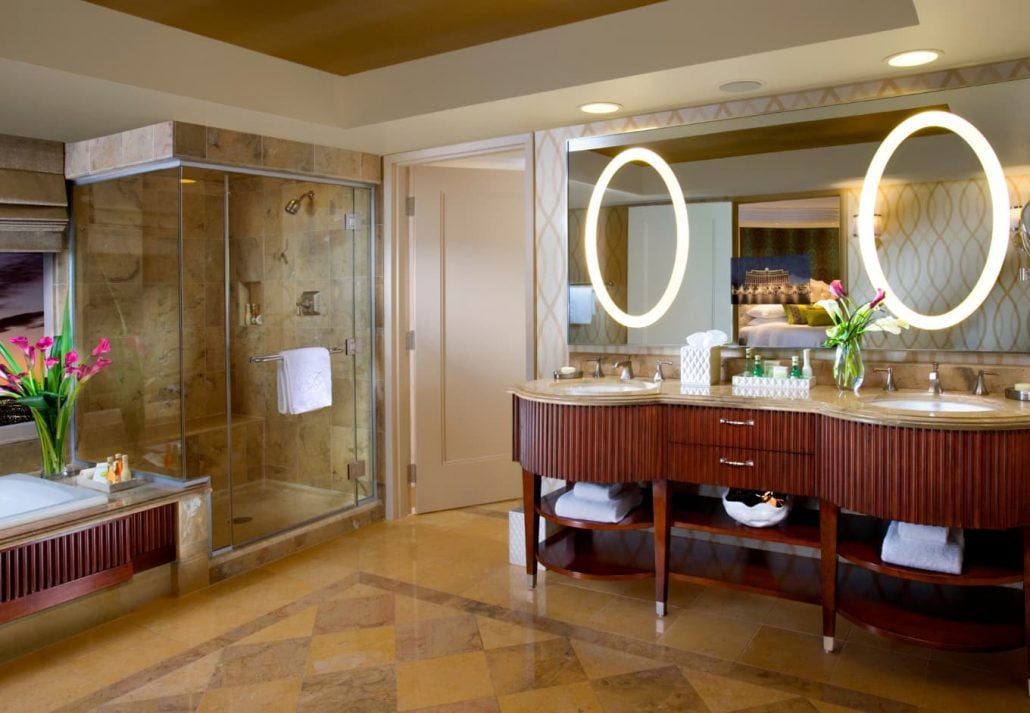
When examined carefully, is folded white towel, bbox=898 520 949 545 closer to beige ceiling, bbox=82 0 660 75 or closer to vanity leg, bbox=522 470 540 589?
vanity leg, bbox=522 470 540 589

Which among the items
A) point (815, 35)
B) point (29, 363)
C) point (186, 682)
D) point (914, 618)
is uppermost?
point (815, 35)

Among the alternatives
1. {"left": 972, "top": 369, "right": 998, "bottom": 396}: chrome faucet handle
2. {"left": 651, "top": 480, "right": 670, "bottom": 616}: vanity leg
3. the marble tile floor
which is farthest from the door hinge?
{"left": 972, "top": 369, "right": 998, "bottom": 396}: chrome faucet handle

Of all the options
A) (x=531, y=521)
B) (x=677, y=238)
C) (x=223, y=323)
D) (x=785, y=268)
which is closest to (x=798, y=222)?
(x=785, y=268)

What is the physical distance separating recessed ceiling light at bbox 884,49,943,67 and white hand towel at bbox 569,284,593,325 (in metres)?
1.42

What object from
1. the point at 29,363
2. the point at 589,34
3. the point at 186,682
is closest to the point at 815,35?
the point at 589,34

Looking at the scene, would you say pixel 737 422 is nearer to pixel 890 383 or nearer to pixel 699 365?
pixel 699 365

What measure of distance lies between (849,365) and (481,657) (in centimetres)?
163

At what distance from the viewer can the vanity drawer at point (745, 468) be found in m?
2.51

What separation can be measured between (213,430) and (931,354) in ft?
9.47

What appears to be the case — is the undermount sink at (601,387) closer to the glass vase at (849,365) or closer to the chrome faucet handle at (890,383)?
the glass vase at (849,365)

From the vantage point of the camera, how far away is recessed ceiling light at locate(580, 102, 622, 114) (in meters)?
3.03

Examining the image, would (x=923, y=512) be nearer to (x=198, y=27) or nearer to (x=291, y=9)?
(x=291, y=9)

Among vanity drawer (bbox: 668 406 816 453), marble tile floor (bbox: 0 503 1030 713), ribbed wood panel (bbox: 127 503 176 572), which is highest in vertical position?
vanity drawer (bbox: 668 406 816 453)

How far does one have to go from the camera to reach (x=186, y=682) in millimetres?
2365
